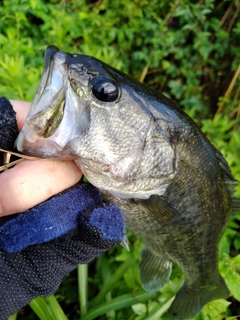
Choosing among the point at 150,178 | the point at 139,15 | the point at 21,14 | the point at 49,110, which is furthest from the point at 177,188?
the point at 139,15

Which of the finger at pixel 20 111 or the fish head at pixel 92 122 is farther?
the finger at pixel 20 111

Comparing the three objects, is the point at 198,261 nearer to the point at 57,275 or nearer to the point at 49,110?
the point at 57,275

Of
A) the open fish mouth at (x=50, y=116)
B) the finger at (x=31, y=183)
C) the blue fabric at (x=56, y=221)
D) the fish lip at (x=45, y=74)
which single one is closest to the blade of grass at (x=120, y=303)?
the blue fabric at (x=56, y=221)

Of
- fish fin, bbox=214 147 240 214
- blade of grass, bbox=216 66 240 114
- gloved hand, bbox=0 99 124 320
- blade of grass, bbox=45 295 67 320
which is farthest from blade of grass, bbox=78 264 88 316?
blade of grass, bbox=216 66 240 114

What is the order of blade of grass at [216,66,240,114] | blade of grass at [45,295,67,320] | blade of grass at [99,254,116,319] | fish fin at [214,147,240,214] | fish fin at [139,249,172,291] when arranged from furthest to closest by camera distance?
blade of grass at [216,66,240,114], blade of grass at [99,254,116,319], fish fin at [139,249,172,291], blade of grass at [45,295,67,320], fish fin at [214,147,240,214]

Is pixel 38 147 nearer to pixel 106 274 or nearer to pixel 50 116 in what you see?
pixel 50 116

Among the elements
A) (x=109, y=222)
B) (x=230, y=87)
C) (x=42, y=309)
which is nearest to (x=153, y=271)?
(x=42, y=309)

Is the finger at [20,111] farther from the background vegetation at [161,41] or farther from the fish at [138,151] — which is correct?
the background vegetation at [161,41]

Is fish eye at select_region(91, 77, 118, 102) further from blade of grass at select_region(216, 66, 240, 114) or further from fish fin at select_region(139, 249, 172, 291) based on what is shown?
blade of grass at select_region(216, 66, 240, 114)
